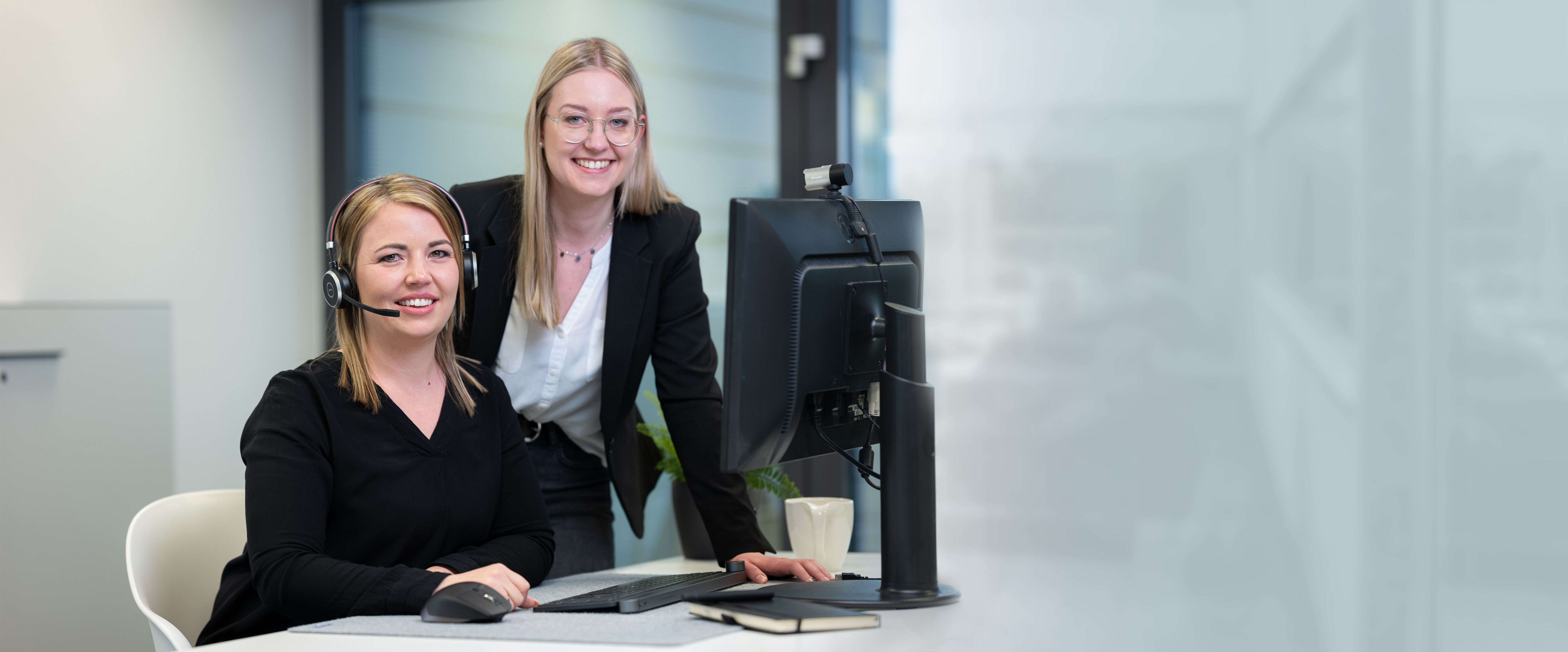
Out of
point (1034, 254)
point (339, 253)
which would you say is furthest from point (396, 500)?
point (1034, 254)

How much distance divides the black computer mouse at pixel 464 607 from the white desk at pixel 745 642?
6cm

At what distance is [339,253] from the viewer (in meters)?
1.36

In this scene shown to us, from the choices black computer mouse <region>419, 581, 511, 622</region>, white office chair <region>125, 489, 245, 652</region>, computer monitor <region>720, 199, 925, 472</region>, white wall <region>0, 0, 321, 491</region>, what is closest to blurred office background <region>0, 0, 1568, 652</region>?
white wall <region>0, 0, 321, 491</region>

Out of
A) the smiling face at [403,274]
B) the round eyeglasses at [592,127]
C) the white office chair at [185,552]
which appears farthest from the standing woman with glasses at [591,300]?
the white office chair at [185,552]

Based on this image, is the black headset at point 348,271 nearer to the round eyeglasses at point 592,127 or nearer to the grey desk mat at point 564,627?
the round eyeglasses at point 592,127

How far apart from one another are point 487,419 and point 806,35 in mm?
1619

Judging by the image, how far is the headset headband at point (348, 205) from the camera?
4.45 ft

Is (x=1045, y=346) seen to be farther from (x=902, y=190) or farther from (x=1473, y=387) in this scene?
(x=1473, y=387)

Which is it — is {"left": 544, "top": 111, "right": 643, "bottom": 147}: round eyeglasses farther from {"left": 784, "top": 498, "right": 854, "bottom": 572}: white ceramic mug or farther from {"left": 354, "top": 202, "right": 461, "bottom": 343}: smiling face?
{"left": 784, "top": 498, "right": 854, "bottom": 572}: white ceramic mug

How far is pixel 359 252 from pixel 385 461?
0.26 meters

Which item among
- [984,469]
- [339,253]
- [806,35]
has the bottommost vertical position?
[984,469]

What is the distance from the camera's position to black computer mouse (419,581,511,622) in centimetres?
112

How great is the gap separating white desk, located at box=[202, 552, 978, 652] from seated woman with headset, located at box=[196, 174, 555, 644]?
0.10 m

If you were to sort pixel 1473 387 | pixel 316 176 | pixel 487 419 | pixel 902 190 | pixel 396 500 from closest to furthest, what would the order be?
pixel 396 500, pixel 487 419, pixel 1473 387, pixel 902 190, pixel 316 176
